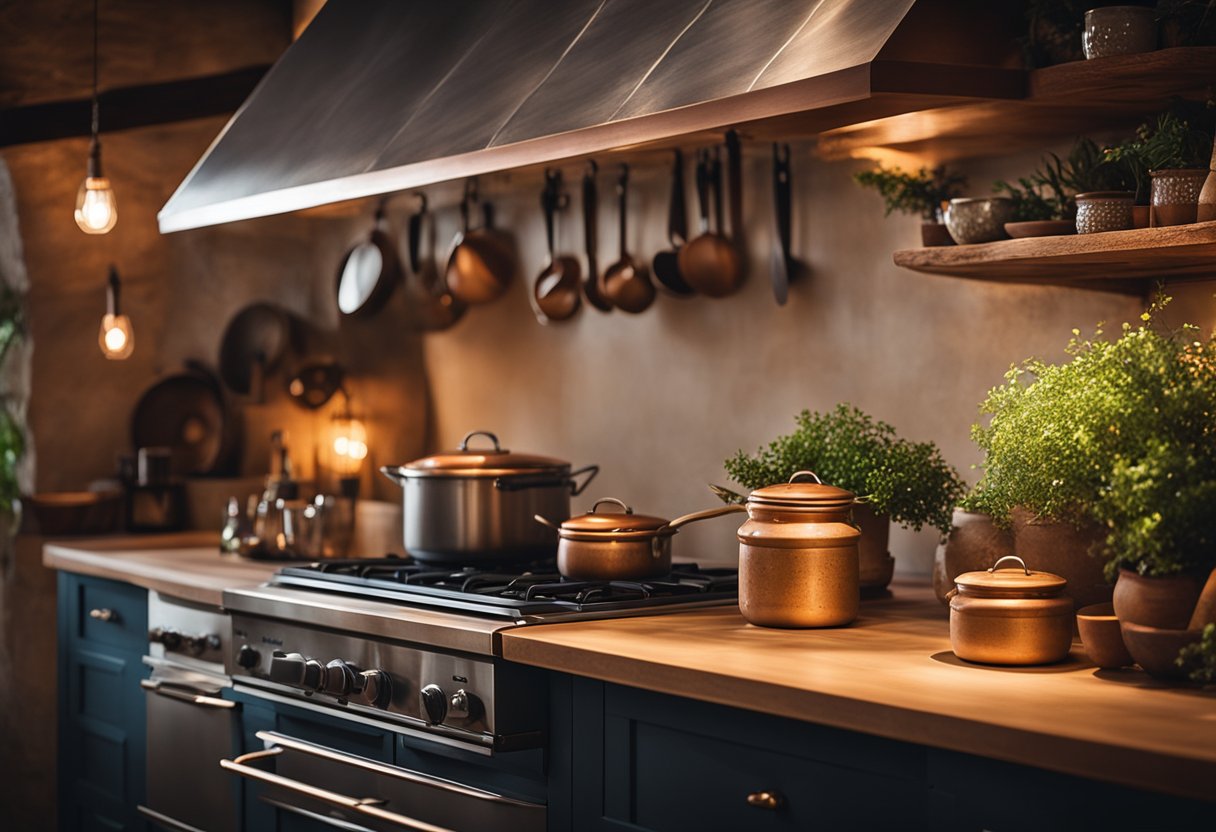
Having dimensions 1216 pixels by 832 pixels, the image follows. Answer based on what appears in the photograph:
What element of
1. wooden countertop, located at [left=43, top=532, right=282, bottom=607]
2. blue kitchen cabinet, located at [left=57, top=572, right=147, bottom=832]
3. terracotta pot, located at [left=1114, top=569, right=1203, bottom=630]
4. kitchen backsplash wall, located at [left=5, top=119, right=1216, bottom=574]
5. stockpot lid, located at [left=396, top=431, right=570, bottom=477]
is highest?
kitchen backsplash wall, located at [left=5, top=119, right=1216, bottom=574]

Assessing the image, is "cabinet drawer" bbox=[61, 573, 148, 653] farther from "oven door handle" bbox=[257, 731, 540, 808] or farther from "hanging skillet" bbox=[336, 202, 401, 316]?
"hanging skillet" bbox=[336, 202, 401, 316]

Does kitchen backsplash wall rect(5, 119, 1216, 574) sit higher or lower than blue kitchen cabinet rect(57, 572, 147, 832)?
higher

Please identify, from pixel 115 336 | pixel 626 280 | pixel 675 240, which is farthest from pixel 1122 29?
pixel 115 336

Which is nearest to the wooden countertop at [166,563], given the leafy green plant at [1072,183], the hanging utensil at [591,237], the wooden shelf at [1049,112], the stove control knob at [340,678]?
the stove control knob at [340,678]

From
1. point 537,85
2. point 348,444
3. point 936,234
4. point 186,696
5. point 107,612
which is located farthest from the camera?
point 348,444

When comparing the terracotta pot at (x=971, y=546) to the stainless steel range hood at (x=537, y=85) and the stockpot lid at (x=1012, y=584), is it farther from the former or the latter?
the stainless steel range hood at (x=537, y=85)

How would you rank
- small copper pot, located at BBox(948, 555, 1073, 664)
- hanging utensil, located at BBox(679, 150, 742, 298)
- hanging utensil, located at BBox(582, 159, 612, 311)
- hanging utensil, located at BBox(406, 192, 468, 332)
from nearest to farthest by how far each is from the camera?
small copper pot, located at BBox(948, 555, 1073, 664)
hanging utensil, located at BBox(679, 150, 742, 298)
hanging utensil, located at BBox(582, 159, 612, 311)
hanging utensil, located at BBox(406, 192, 468, 332)

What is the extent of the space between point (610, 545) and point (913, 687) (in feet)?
2.93

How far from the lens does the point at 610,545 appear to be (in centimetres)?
256

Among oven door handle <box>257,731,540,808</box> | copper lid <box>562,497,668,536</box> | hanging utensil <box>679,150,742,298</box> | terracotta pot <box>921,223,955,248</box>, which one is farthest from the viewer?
hanging utensil <box>679,150,742,298</box>

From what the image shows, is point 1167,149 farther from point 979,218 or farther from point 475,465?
point 475,465

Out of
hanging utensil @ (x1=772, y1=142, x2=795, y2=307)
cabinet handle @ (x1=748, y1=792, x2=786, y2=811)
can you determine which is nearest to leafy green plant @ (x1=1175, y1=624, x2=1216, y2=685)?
cabinet handle @ (x1=748, y1=792, x2=786, y2=811)

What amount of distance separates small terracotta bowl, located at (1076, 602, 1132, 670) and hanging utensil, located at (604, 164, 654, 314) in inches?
68.1

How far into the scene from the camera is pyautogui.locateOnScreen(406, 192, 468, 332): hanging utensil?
158 inches
